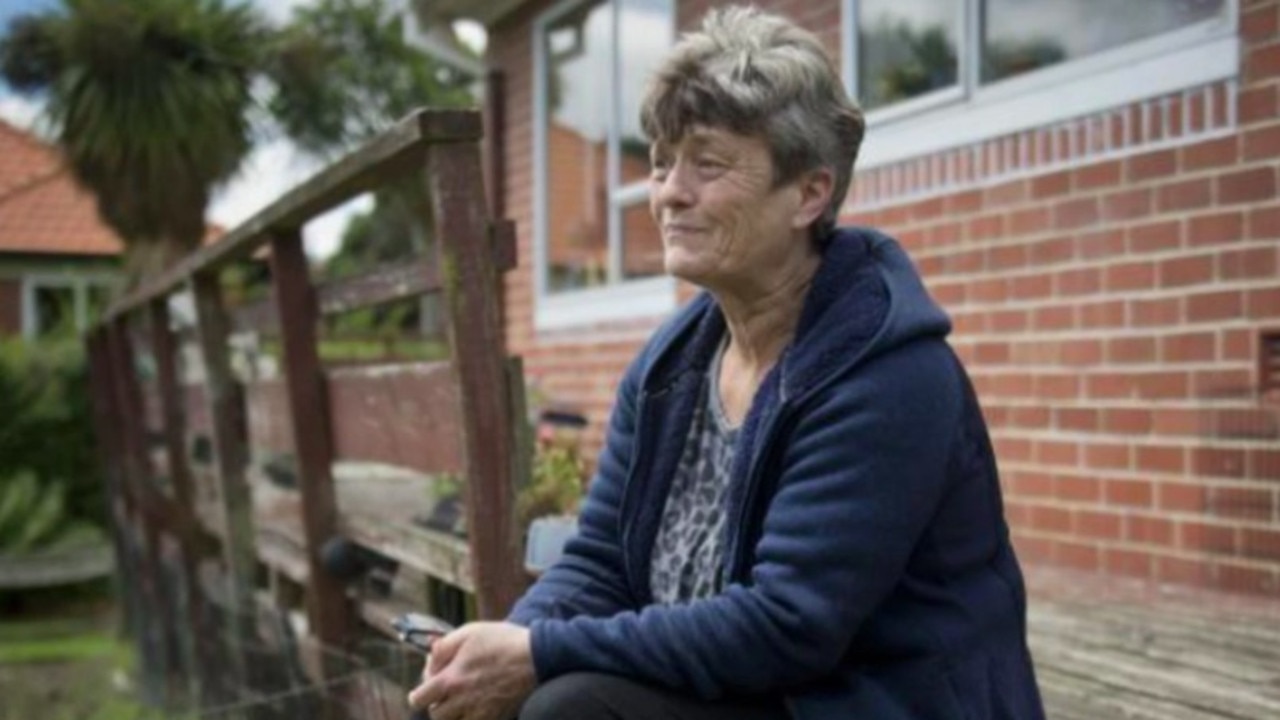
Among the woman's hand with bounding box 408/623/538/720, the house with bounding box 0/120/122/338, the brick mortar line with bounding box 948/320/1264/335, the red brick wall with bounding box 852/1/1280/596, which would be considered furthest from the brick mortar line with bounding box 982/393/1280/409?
the house with bounding box 0/120/122/338

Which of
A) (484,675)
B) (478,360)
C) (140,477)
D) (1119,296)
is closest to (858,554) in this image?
(484,675)

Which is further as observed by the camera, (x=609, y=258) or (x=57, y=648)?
(x=57, y=648)

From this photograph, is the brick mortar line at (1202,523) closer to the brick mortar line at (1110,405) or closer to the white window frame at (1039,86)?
the brick mortar line at (1110,405)

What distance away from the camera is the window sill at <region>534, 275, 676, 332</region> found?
21.9 ft

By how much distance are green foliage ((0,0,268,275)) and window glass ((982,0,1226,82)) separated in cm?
1074

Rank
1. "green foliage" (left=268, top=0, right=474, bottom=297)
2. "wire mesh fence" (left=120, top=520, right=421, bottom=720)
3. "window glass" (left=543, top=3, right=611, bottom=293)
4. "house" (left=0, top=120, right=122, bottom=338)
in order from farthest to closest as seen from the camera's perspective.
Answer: "green foliage" (left=268, top=0, right=474, bottom=297)
"house" (left=0, top=120, right=122, bottom=338)
"window glass" (left=543, top=3, right=611, bottom=293)
"wire mesh fence" (left=120, top=520, right=421, bottom=720)

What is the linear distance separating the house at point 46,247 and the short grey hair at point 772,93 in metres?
6.12

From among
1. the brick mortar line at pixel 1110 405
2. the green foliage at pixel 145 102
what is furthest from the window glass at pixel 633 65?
the green foliage at pixel 145 102

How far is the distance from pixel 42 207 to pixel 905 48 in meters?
7.99

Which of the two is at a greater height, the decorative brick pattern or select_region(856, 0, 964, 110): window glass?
select_region(856, 0, 964, 110): window glass

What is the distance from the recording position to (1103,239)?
400 centimetres

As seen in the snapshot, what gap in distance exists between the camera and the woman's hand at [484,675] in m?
1.71

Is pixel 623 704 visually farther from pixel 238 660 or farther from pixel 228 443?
pixel 228 443

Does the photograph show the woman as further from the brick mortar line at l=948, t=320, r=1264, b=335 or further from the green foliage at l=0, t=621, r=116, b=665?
the green foliage at l=0, t=621, r=116, b=665
